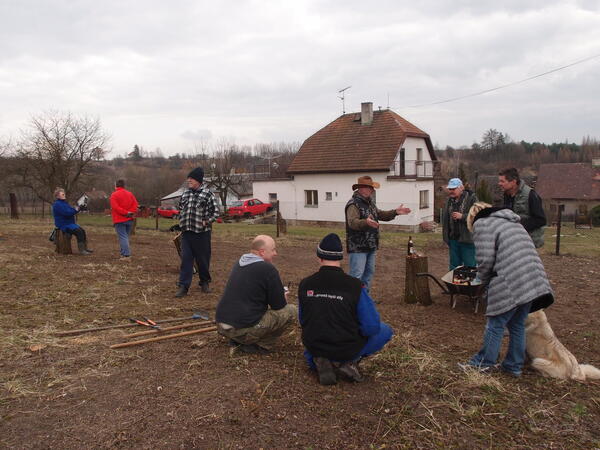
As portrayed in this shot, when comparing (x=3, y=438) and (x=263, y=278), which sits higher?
(x=263, y=278)

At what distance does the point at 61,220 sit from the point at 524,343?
9.30 metres

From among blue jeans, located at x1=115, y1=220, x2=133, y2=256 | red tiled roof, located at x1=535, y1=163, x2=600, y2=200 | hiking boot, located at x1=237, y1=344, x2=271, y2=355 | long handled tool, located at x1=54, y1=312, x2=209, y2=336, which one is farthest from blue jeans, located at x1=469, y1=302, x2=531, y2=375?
red tiled roof, located at x1=535, y1=163, x2=600, y2=200

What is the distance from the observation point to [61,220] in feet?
32.1

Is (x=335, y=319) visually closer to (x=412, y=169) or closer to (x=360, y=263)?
(x=360, y=263)

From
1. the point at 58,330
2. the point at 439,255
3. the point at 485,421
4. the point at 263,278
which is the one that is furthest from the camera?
the point at 439,255

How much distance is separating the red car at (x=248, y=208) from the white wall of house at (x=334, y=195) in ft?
2.85

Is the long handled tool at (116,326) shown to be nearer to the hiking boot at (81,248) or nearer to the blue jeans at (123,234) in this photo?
the blue jeans at (123,234)

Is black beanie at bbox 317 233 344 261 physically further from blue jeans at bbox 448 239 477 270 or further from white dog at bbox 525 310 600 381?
blue jeans at bbox 448 239 477 270

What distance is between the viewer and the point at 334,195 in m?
28.5

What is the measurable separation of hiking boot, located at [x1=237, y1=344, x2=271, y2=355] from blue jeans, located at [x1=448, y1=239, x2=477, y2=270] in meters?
3.65

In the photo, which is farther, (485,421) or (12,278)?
(12,278)

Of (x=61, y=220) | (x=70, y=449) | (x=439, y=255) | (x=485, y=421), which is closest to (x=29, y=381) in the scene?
(x=70, y=449)

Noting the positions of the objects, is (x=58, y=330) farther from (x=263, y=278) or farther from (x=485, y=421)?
(x=485, y=421)

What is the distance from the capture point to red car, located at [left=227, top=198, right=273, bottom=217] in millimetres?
31391
